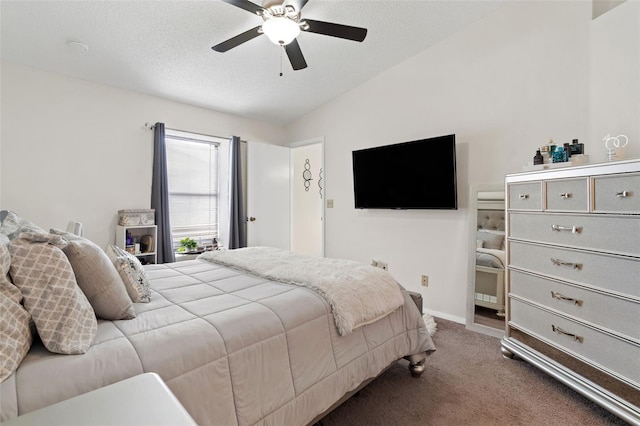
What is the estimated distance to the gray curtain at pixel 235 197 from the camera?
4352 millimetres

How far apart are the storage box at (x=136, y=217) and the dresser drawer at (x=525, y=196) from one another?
364cm

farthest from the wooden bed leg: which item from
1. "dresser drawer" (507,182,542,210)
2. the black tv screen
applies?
the black tv screen

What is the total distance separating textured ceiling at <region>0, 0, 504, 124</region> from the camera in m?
2.46

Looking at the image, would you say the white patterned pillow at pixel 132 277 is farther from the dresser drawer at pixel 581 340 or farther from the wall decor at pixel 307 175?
the wall decor at pixel 307 175

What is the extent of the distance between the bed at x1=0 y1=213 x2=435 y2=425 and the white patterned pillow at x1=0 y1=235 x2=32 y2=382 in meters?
0.03

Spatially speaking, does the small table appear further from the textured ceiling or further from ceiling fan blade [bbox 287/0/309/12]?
the textured ceiling

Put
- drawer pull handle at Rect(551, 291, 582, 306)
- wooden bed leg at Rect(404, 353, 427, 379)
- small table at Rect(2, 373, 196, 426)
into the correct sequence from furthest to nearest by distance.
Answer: wooden bed leg at Rect(404, 353, 427, 379), drawer pull handle at Rect(551, 291, 582, 306), small table at Rect(2, 373, 196, 426)

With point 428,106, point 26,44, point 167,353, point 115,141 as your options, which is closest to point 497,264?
point 428,106

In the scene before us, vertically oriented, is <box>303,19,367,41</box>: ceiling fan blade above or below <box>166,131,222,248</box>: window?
above

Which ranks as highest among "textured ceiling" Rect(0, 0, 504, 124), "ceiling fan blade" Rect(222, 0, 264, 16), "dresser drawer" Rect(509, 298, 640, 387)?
"textured ceiling" Rect(0, 0, 504, 124)

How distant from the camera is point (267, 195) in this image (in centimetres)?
471

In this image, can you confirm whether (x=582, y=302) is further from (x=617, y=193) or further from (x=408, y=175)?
(x=408, y=175)

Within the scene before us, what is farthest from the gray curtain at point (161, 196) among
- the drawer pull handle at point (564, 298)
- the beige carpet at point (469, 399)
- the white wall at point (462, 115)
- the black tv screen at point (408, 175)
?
the drawer pull handle at point (564, 298)

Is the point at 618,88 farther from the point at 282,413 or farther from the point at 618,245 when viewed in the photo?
the point at 282,413
